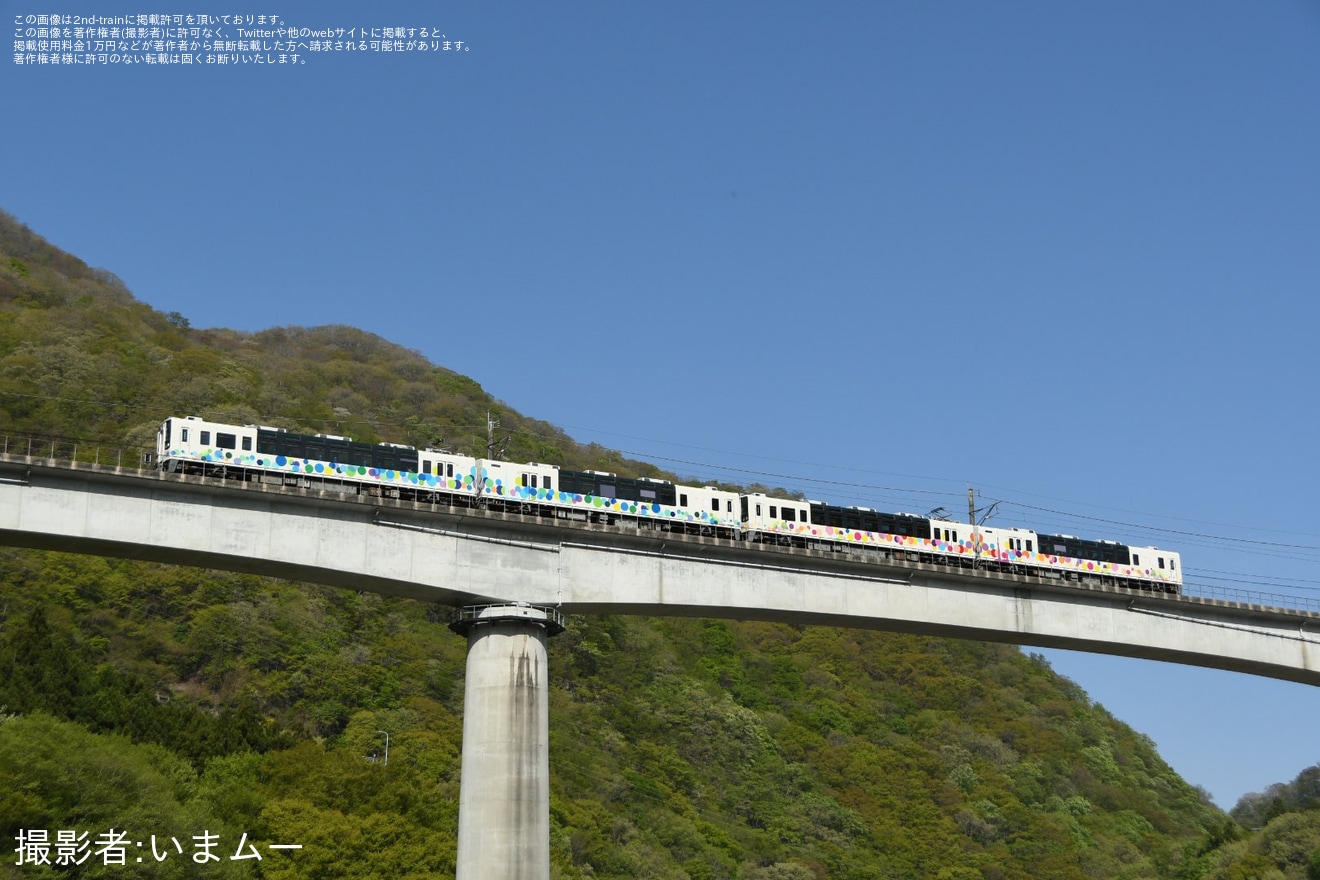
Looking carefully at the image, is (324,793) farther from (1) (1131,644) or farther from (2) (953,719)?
(2) (953,719)

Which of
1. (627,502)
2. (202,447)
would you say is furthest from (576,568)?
(202,447)

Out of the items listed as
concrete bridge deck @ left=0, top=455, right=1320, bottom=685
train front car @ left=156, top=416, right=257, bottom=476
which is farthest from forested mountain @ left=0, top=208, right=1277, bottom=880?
train front car @ left=156, top=416, right=257, bottom=476

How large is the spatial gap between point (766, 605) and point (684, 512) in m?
5.43

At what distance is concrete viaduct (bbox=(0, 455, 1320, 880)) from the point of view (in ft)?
150

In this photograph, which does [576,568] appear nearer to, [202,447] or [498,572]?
[498,572]

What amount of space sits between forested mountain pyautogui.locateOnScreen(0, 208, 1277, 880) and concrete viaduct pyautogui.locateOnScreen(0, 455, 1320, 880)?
34.9 ft

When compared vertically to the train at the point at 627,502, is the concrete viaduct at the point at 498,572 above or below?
below

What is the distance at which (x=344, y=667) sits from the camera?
3526 inches

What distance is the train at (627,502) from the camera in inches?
2002

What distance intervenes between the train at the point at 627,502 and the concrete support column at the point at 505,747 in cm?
552

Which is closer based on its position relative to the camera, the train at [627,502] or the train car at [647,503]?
the train at [627,502]

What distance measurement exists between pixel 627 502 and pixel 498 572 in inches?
316

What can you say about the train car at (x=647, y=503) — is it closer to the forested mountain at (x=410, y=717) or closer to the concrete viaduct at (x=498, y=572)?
the concrete viaduct at (x=498, y=572)

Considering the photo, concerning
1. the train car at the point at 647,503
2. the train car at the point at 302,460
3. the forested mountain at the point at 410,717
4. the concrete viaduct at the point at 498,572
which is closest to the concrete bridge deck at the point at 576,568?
the concrete viaduct at the point at 498,572
